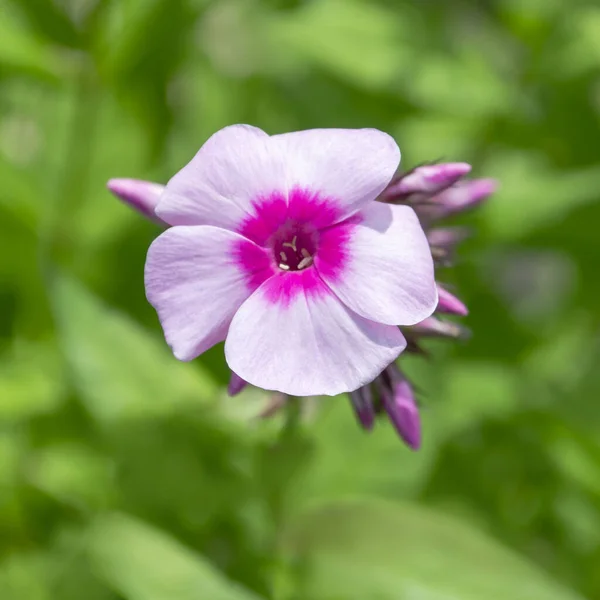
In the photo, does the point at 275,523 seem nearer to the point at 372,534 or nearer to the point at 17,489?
the point at 372,534

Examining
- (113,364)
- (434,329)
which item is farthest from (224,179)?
(113,364)

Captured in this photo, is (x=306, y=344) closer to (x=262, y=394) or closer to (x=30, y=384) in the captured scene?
(x=262, y=394)

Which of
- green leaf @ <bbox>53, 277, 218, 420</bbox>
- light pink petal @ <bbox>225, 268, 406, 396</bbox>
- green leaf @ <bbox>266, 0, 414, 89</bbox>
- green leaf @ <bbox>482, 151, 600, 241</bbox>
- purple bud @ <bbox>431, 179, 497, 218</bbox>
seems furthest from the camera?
green leaf @ <bbox>266, 0, 414, 89</bbox>

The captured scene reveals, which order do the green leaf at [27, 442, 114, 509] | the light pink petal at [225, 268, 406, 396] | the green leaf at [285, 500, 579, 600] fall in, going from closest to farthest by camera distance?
the light pink petal at [225, 268, 406, 396] < the green leaf at [285, 500, 579, 600] < the green leaf at [27, 442, 114, 509]

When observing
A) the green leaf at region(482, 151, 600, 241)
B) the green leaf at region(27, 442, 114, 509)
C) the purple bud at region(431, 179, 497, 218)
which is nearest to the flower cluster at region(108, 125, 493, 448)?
the purple bud at region(431, 179, 497, 218)

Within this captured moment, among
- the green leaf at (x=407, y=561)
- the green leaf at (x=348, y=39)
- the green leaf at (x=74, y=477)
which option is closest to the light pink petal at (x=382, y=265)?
the green leaf at (x=407, y=561)

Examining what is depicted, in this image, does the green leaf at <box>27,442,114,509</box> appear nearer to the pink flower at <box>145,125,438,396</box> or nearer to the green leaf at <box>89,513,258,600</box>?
the green leaf at <box>89,513,258,600</box>

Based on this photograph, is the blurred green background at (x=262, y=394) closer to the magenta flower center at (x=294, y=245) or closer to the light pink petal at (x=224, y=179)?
the magenta flower center at (x=294, y=245)

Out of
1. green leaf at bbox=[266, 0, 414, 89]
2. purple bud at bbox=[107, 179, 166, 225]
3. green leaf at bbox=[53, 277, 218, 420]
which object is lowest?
green leaf at bbox=[53, 277, 218, 420]
